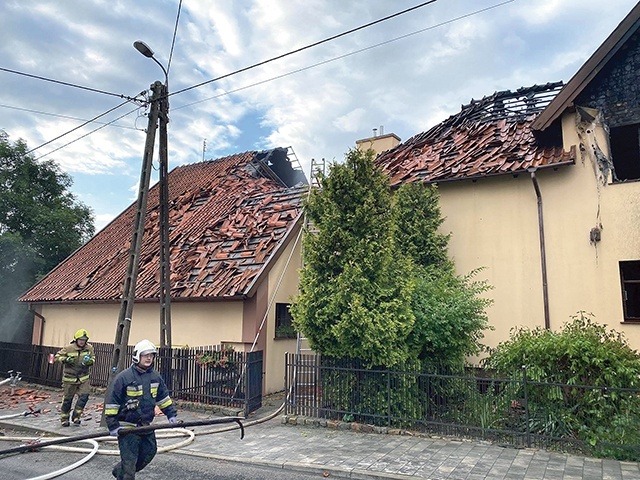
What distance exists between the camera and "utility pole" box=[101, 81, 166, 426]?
340 inches

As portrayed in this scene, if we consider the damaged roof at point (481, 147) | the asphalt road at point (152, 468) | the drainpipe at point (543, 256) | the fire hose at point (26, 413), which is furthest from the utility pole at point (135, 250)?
the drainpipe at point (543, 256)

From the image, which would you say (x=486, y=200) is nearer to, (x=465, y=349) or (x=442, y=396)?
(x=465, y=349)

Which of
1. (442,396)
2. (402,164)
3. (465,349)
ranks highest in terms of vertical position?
(402,164)

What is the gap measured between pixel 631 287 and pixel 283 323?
8319 mm

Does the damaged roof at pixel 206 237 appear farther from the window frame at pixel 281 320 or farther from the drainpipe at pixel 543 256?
the drainpipe at pixel 543 256

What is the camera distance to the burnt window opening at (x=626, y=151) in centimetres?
1009

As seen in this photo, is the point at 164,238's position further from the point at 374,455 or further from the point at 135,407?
the point at 374,455

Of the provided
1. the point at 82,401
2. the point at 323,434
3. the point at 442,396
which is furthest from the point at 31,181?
the point at 442,396

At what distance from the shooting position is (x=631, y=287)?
958 cm

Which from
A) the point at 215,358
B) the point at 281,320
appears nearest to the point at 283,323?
the point at 281,320

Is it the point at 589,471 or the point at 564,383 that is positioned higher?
the point at 564,383

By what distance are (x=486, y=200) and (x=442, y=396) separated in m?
5.72

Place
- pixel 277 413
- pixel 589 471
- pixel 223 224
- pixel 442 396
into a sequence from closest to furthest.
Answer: pixel 589 471, pixel 442 396, pixel 277 413, pixel 223 224

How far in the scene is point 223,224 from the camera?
566 inches
